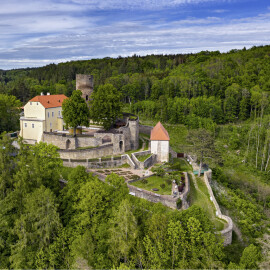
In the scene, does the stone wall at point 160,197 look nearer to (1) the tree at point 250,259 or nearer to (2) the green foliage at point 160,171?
(2) the green foliage at point 160,171

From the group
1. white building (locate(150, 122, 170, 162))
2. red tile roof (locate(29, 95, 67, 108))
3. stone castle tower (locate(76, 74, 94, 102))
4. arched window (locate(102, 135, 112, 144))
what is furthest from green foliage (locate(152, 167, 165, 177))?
stone castle tower (locate(76, 74, 94, 102))

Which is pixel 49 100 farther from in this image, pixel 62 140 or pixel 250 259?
pixel 250 259

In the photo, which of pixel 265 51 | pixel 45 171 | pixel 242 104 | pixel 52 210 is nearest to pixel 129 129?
pixel 45 171

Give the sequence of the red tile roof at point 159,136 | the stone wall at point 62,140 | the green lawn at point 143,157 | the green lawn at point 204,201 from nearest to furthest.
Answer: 1. the green lawn at point 204,201
2. the green lawn at point 143,157
3. the stone wall at point 62,140
4. the red tile roof at point 159,136

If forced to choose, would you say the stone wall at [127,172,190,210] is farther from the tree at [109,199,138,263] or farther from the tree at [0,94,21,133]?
the tree at [0,94,21,133]

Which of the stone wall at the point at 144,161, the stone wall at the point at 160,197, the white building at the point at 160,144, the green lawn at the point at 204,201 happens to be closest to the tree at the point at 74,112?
the stone wall at the point at 144,161

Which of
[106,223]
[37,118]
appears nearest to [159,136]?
[106,223]
